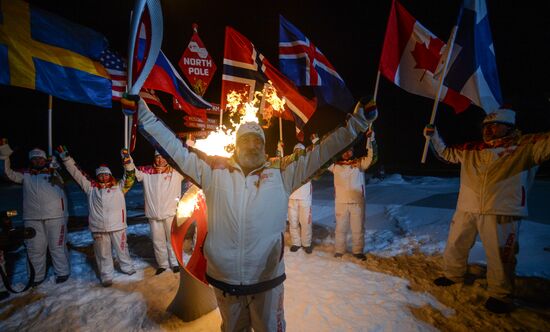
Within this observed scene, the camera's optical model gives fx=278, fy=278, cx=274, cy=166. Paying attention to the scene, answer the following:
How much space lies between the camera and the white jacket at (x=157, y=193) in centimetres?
607

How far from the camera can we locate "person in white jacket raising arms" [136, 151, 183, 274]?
6070 millimetres

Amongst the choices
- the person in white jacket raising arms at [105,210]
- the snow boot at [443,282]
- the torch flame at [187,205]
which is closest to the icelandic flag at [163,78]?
the person in white jacket raising arms at [105,210]

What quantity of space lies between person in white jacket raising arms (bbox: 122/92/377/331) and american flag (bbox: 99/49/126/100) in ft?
13.8

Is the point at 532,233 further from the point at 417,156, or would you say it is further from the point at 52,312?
the point at 417,156

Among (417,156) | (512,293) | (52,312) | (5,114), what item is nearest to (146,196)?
(52,312)

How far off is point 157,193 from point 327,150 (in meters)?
4.79

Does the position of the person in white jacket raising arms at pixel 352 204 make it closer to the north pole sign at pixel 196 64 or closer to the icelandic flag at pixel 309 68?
the icelandic flag at pixel 309 68

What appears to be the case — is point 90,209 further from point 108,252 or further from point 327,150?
point 327,150

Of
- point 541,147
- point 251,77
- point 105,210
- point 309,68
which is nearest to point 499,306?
point 541,147

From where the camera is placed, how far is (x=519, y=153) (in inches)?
162

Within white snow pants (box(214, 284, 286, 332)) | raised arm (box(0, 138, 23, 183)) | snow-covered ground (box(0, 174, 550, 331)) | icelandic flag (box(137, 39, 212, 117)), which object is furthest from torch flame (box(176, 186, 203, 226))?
raised arm (box(0, 138, 23, 183))

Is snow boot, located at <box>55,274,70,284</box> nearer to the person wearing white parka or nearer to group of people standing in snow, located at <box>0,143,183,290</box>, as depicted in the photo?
group of people standing in snow, located at <box>0,143,183,290</box>

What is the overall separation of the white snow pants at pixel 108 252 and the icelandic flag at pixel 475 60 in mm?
7018

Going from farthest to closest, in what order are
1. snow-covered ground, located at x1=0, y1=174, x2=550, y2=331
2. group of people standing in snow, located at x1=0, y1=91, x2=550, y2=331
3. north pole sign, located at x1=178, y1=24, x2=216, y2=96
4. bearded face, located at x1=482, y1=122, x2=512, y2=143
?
north pole sign, located at x1=178, y1=24, x2=216, y2=96
bearded face, located at x1=482, y1=122, x2=512, y2=143
snow-covered ground, located at x1=0, y1=174, x2=550, y2=331
group of people standing in snow, located at x1=0, y1=91, x2=550, y2=331
